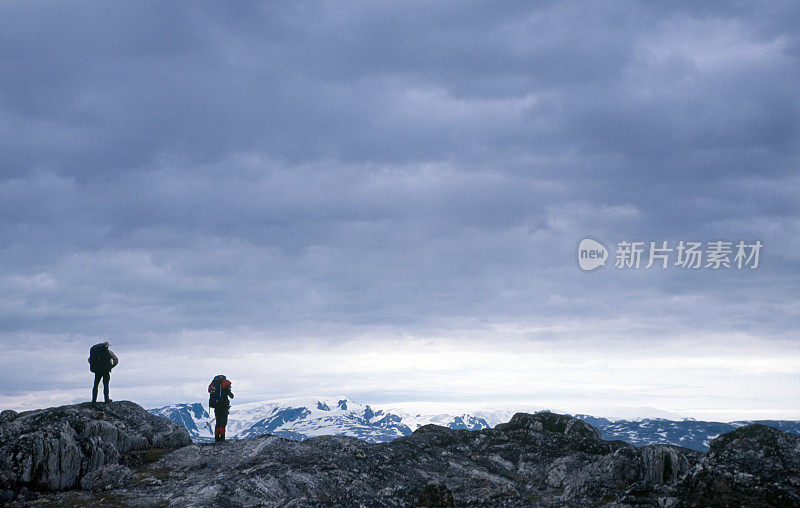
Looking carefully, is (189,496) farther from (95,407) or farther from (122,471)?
(95,407)

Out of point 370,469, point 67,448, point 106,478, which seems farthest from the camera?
point 370,469

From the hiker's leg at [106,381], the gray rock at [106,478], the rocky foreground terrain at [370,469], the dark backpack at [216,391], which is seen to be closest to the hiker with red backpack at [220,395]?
the dark backpack at [216,391]

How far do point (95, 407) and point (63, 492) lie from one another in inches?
579

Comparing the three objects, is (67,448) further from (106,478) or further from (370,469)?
(370,469)

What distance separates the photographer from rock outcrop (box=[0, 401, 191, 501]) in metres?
30.5

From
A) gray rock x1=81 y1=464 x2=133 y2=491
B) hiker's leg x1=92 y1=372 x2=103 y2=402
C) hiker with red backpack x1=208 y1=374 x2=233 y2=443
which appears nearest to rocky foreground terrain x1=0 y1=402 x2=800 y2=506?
gray rock x1=81 y1=464 x2=133 y2=491

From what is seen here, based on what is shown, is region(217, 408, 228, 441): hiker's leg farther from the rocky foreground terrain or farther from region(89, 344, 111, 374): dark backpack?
region(89, 344, 111, 374): dark backpack

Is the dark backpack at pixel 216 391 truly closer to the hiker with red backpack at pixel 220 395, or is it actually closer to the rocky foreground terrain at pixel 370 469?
the hiker with red backpack at pixel 220 395

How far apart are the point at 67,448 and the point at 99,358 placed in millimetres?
13922

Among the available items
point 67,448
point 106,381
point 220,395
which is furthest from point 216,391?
point 67,448

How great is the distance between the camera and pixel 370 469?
1385 inches

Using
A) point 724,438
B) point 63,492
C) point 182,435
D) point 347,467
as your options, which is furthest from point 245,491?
point 724,438

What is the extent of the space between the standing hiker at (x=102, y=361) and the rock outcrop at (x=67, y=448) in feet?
11.0

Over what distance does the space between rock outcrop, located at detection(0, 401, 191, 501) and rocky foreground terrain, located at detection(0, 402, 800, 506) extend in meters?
0.06
